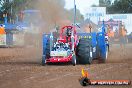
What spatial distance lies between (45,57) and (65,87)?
26.5ft

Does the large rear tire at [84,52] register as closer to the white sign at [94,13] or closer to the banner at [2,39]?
the banner at [2,39]

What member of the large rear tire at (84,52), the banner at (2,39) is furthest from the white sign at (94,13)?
the large rear tire at (84,52)

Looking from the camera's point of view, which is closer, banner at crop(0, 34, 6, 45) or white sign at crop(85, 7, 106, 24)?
banner at crop(0, 34, 6, 45)

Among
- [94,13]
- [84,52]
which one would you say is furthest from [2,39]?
[94,13]

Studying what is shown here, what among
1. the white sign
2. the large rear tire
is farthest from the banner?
the white sign

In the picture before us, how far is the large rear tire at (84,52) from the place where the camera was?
801 inches

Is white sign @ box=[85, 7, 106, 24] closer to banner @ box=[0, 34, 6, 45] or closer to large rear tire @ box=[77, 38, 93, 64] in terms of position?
banner @ box=[0, 34, 6, 45]

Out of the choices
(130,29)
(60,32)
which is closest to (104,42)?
(60,32)

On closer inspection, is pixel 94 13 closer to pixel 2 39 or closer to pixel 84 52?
pixel 2 39

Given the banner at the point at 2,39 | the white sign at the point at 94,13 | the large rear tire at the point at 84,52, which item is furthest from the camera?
the white sign at the point at 94,13

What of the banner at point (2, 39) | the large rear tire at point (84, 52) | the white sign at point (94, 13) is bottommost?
the large rear tire at point (84, 52)

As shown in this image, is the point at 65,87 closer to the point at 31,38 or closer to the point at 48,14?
the point at 48,14

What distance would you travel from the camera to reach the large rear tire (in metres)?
20.3

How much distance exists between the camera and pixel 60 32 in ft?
70.6
